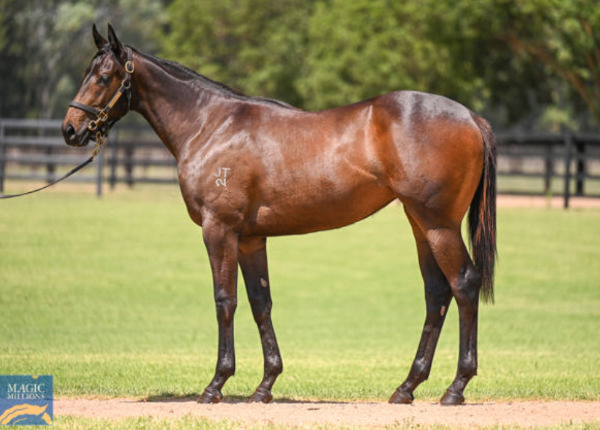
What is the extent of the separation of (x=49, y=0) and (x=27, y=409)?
62432mm

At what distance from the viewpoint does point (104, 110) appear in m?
6.54

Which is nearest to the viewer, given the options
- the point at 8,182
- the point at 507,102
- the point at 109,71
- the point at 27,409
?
the point at 27,409

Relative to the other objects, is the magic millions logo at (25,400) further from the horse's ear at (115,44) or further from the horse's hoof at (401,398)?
the horse's ear at (115,44)

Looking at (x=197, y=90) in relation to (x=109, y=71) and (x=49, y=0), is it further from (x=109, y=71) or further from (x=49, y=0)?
(x=49, y=0)

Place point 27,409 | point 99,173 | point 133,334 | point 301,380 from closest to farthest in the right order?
point 27,409, point 301,380, point 133,334, point 99,173

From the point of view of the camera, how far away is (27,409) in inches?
237

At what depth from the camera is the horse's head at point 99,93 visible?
6.51 meters

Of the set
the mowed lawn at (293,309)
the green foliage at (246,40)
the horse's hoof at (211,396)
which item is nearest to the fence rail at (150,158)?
the mowed lawn at (293,309)

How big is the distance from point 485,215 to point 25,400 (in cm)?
340

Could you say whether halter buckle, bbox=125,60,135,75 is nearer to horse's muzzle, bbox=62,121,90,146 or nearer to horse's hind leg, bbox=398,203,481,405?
horse's muzzle, bbox=62,121,90,146

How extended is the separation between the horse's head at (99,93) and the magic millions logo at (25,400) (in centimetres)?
182

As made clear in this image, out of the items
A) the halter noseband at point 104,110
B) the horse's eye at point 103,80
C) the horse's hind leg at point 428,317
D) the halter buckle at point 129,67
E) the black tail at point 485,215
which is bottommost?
the horse's hind leg at point 428,317

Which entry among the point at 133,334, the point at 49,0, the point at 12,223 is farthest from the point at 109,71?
the point at 49,0

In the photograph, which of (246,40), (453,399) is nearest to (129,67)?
(453,399)
